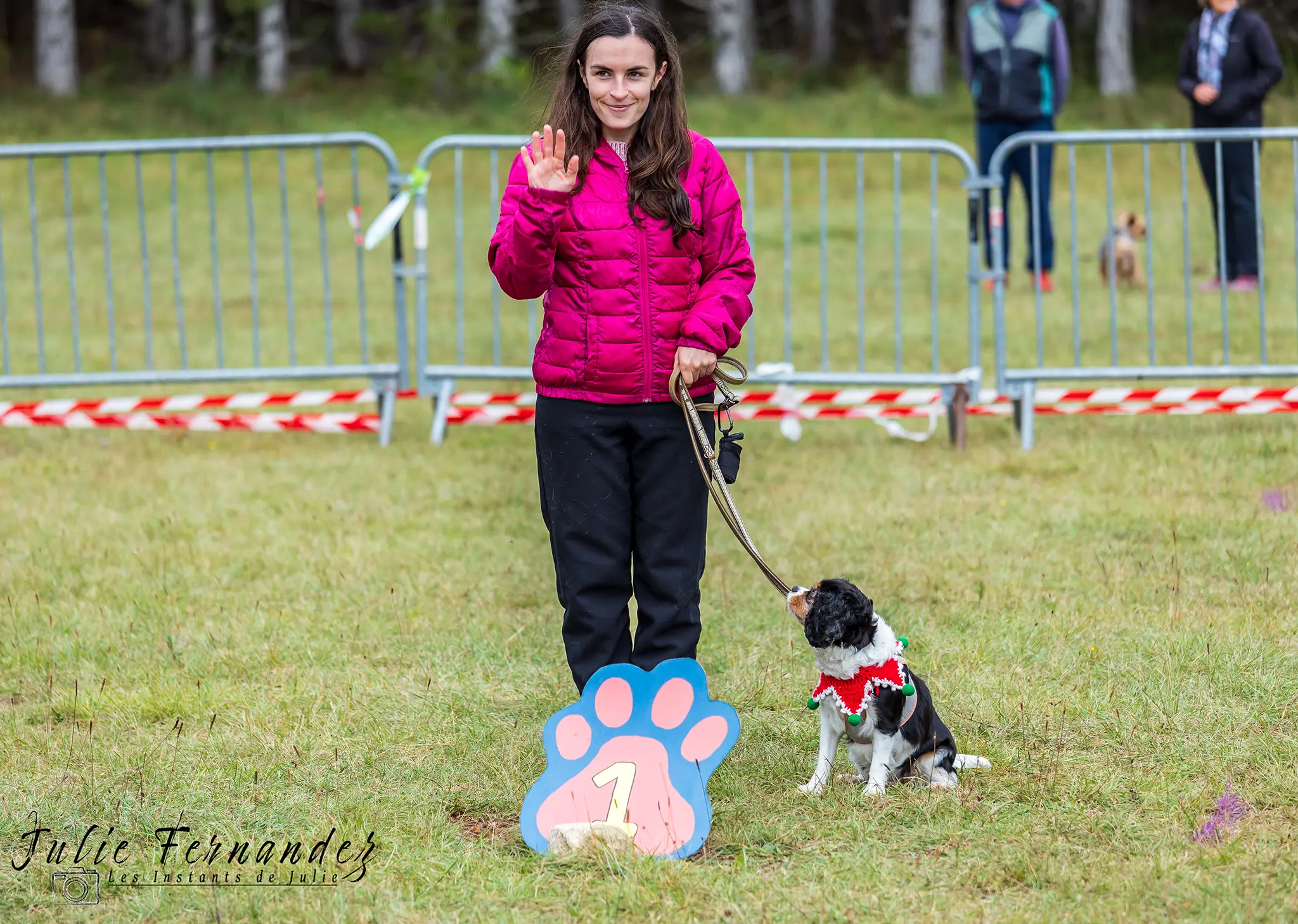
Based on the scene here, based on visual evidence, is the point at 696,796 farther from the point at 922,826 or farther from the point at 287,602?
the point at 287,602

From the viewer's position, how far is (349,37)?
3353 cm

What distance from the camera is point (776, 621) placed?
504 centimetres

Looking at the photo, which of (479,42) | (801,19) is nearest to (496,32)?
(479,42)

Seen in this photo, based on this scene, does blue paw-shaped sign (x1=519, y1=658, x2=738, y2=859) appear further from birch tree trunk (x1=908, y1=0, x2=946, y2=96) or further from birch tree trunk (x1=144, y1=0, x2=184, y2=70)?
birch tree trunk (x1=144, y1=0, x2=184, y2=70)

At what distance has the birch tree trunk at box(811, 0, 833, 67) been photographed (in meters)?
32.0

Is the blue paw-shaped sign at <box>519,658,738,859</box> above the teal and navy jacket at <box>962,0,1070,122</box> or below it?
below

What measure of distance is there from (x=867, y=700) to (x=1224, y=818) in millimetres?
806

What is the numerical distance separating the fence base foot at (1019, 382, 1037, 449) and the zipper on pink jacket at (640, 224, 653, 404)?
434 cm

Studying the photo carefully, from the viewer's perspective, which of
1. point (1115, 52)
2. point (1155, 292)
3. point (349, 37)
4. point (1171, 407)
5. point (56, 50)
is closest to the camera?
point (1171, 407)

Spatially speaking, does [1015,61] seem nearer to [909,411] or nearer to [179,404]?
[909,411]

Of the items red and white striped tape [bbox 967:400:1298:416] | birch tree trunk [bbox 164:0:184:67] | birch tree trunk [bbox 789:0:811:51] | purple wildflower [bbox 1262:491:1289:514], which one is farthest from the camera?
birch tree trunk [bbox 789:0:811:51]

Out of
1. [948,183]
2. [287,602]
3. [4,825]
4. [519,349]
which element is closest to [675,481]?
[4,825]

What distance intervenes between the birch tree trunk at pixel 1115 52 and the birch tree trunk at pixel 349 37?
15.8m

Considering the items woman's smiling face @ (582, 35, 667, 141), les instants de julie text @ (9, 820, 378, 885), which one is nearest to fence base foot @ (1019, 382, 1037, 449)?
woman's smiling face @ (582, 35, 667, 141)
